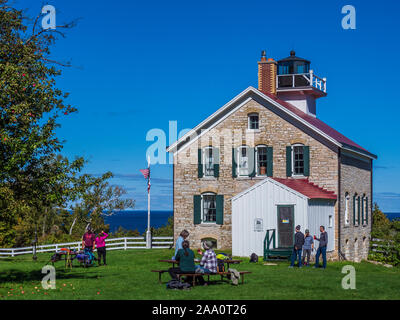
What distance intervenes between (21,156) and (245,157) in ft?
59.9

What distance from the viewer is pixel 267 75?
37.5m

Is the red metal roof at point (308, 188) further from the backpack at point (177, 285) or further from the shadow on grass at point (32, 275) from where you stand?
the backpack at point (177, 285)

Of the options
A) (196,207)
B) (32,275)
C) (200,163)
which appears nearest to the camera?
(32,275)

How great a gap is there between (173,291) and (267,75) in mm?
22582

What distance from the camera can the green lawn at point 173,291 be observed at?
16344mm

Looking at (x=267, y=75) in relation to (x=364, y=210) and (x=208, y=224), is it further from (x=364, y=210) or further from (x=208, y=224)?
(x=364, y=210)

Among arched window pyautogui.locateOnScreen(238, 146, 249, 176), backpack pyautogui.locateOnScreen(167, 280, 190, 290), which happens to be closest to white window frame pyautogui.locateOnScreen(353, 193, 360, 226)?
arched window pyautogui.locateOnScreen(238, 146, 249, 176)

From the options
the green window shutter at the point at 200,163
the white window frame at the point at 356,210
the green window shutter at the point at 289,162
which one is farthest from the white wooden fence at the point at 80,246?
the white window frame at the point at 356,210

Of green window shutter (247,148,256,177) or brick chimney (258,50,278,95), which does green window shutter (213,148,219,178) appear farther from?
brick chimney (258,50,278,95)

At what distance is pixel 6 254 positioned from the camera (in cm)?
4256

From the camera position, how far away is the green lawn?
1634cm

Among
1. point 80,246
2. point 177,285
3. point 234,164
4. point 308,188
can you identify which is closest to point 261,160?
point 234,164
